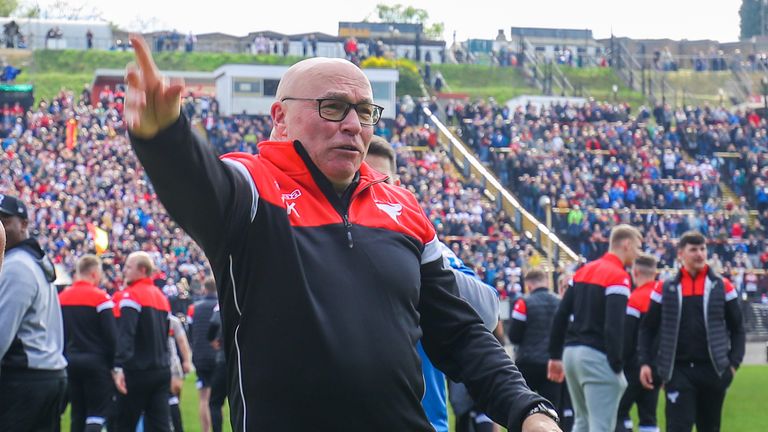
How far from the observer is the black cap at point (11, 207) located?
7.14 metres

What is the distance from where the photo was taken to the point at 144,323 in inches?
477

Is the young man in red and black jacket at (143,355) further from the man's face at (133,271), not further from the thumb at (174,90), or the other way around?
the thumb at (174,90)

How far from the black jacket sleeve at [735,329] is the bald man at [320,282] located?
7.20 m

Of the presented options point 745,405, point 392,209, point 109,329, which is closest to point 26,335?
point 392,209

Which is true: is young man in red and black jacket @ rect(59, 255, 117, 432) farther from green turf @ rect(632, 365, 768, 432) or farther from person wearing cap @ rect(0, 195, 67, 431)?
green turf @ rect(632, 365, 768, 432)

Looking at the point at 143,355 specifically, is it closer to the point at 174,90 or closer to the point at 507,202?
the point at 174,90

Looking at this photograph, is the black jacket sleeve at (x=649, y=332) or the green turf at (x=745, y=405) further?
the green turf at (x=745, y=405)

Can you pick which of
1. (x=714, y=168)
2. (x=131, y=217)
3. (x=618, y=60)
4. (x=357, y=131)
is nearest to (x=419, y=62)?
(x=618, y=60)

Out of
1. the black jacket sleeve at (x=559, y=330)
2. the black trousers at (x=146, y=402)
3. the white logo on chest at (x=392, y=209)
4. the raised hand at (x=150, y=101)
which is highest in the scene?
the raised hand at (x=150, y=101)

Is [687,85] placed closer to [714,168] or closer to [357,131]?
[714,168]

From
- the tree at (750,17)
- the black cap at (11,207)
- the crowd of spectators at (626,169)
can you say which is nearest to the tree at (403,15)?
the tree at (750,17)

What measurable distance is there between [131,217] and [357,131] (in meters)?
36.4

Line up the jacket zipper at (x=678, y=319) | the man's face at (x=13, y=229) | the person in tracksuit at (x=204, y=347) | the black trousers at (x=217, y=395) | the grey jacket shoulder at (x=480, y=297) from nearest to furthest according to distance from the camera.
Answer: the grey jacket shoulder at (x=480, y=297)
the man's face at (x=13, y=229)
the jacket zipper at (x=678, y=319)
the black trousers at (x=217, y=395)
the person in tracksuit at (x=204, y=347)

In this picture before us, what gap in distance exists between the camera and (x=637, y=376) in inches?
471
